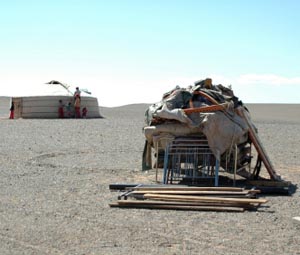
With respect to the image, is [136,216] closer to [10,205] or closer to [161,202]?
[161,202]

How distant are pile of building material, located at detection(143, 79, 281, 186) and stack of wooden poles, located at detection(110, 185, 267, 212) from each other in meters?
1.17

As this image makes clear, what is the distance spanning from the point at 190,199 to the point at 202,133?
7.10 feet

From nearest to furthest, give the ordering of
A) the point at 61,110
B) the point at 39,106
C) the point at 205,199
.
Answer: the point at 205,199
the point at 61,110
the point at 39,106

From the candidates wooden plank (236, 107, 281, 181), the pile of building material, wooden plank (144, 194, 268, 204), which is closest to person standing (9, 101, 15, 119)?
the pile of building material

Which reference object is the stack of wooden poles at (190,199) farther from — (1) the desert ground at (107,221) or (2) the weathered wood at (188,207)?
(1) the desert ground at (107,221)

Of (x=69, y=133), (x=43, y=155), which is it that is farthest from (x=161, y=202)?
(x=69, y=133)

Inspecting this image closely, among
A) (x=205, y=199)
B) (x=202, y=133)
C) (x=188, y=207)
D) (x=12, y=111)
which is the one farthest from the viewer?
(x=12, y=111)

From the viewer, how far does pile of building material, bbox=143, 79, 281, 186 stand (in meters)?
10.4

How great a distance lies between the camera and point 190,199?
28.5 feet

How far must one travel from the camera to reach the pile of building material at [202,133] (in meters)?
10.4

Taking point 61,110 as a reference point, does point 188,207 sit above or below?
below

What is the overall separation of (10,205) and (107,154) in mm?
7906

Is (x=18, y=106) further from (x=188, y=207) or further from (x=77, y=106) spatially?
(x=188, y=207)

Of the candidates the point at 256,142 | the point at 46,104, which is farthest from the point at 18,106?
the point at 256,142
